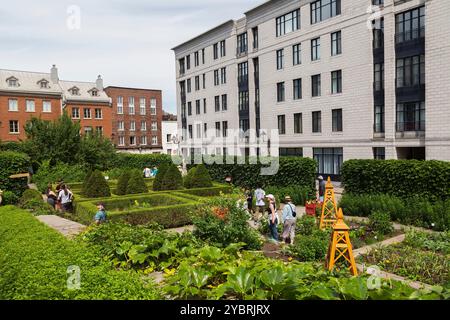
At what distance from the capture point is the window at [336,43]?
3127 centimetres

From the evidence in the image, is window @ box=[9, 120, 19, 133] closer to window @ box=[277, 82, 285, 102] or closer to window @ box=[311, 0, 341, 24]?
window @ box=[277, 82, 285, 102]

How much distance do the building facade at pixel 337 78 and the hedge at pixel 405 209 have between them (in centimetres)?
978

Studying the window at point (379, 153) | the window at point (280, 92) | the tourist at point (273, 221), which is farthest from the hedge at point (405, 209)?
the window at point (280, 92)

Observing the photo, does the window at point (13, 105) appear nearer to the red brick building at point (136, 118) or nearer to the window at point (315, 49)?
the red brick building at point (136, 118)

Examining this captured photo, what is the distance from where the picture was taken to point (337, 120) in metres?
32.1

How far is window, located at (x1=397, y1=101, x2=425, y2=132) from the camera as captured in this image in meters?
26.6

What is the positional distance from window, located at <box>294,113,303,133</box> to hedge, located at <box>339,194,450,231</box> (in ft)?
53.0

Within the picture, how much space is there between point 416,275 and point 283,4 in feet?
104

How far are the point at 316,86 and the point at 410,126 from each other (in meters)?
9.32

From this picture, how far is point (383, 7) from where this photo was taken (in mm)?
27953

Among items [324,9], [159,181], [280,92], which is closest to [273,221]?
[159,181]

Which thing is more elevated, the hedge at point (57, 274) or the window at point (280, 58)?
the window at point (280, 58)

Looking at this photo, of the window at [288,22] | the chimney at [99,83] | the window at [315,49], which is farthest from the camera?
the chimney at [99,83]

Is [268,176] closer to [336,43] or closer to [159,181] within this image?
[159,181]
